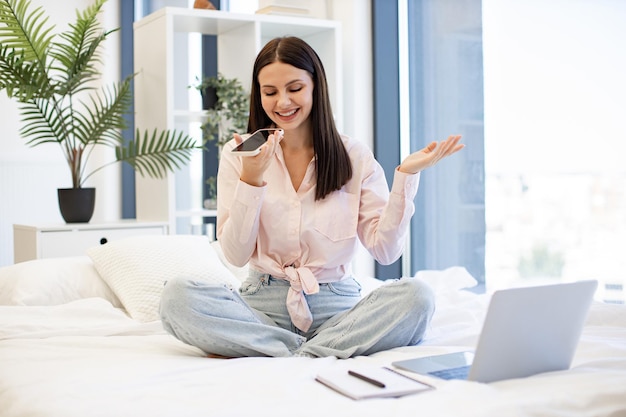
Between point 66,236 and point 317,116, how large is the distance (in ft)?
5.03

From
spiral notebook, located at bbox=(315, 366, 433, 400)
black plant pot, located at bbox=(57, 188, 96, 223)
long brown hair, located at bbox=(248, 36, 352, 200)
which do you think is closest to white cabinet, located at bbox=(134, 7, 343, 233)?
black plant pot, located at bbox=(57, 188, 96, 223)

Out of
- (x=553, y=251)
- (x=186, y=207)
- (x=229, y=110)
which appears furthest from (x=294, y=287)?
(x=186, y=207)

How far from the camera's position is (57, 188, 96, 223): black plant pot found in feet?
11.2

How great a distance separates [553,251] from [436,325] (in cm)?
114

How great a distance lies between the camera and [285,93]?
207 centimetres

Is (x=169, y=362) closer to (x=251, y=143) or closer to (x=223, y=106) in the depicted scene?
(x=251, y=143)

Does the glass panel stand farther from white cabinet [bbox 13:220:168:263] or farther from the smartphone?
the smartphone

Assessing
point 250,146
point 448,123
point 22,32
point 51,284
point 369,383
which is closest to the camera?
point 369,383

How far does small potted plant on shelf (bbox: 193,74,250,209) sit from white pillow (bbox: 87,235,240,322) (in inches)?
37.0

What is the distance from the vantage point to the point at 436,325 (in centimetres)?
216

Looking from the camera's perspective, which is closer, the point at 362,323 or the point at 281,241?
the point at 362,323

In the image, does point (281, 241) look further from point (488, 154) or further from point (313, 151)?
point (488, 154)

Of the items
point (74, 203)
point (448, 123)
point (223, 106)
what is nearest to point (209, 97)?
point (223, 106)

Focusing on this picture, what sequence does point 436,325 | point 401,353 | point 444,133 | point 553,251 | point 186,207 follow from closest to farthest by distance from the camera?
point 401,353, point 436,325, point 553,251, point 444,133, point 186,207
